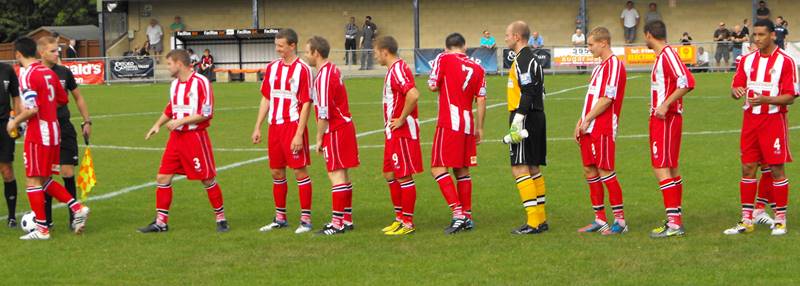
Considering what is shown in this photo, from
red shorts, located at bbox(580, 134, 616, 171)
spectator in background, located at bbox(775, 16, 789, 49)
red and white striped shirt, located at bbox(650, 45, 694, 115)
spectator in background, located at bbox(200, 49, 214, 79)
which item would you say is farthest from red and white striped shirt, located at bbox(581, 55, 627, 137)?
spectator in background, located at bbox(200, 49, 214, 79)

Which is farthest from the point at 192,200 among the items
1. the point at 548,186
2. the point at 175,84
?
the point at 548,186

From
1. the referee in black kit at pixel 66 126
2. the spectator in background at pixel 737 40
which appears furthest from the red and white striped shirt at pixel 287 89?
the spectator in background at pixel 737 40

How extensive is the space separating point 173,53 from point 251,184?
14.1 feet

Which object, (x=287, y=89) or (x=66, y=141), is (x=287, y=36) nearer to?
(x=287, y=89)

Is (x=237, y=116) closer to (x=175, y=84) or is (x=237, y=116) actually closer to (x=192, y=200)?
(x=192, y=200)

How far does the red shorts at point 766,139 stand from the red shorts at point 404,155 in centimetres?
305

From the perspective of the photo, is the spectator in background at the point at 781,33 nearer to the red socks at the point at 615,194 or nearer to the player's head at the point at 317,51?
the red socks at the point at 615,194

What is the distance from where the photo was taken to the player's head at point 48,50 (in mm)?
11750

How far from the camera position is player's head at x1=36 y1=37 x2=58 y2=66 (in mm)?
11750

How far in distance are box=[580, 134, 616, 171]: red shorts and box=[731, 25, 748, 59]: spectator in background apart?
2929 centimetres

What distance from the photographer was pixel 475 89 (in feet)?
36.1

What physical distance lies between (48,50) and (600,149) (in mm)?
5653

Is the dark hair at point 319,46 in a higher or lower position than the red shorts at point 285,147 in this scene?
higher

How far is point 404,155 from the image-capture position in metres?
11.1
